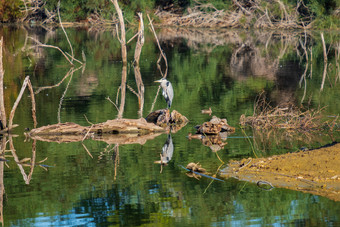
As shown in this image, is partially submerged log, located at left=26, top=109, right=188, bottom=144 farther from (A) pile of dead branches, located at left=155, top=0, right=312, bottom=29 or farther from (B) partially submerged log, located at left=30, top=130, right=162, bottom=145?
(A) pile of dead branches, located at left=155, top=0, right=312, bottom=29

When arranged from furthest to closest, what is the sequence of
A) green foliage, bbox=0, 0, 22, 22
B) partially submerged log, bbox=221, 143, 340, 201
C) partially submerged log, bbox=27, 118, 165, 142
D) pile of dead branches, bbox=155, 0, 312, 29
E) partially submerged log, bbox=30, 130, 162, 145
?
green foliage, bbox=0, 0, 22, 22, pile of dead branches, bbox=155, 0, 312, 29, partially submerged log, bbox=27, 118, 165, 142, partially submerged log, bbox=30, 130, 162, 145, partially submerged log, bbox=221, 143, 340, 201

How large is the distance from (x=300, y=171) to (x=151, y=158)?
3092mm

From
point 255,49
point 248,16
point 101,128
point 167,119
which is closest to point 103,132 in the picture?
point 101,128

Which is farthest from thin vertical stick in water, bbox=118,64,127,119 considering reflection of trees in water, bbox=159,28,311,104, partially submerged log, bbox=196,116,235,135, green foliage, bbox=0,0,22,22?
green foliage, bbox=0,0,22,22

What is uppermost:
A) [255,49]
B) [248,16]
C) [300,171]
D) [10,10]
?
[10,10]

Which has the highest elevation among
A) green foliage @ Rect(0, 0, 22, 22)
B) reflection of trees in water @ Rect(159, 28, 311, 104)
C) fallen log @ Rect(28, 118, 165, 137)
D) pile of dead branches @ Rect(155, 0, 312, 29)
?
green foliage @ Rect(0, 0, 22, 22)

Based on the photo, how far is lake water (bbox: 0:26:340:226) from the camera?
30.1 ft

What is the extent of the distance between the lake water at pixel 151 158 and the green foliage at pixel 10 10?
40851 millimetres

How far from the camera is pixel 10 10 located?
6856 cm

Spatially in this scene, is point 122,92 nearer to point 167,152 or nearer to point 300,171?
point 167,152

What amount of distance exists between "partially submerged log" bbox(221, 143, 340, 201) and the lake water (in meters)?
0.24

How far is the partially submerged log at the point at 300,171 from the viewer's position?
9.86 meters

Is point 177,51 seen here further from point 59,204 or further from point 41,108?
point 59,204

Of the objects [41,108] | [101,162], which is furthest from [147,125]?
[41,108]
